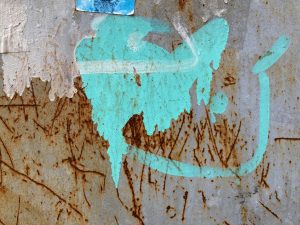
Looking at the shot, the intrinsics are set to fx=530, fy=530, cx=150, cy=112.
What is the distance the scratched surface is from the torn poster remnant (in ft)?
0.09

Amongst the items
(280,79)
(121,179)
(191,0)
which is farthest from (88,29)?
(280,79)

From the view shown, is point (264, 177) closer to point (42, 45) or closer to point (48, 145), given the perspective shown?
point (48, 145)

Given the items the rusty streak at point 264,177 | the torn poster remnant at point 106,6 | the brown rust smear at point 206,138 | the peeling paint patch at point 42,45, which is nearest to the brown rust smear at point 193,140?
the brown rust smear at point 206,138

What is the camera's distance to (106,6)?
189cm

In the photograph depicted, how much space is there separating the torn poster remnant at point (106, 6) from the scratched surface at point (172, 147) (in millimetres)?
28

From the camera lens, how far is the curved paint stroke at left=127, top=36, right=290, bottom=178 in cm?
196

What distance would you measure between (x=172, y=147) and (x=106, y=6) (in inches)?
22.2

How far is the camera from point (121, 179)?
194 centimetres

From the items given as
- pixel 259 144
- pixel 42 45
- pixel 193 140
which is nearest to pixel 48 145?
pixel 42 45

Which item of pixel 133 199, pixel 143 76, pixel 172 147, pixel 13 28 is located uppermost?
pixel 13 28

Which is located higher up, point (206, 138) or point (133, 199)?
point (206, 138)

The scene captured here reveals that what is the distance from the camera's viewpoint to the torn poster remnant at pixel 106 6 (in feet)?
6.20

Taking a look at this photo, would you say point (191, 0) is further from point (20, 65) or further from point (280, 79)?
point (20, 65)

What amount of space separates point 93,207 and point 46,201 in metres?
0.17
